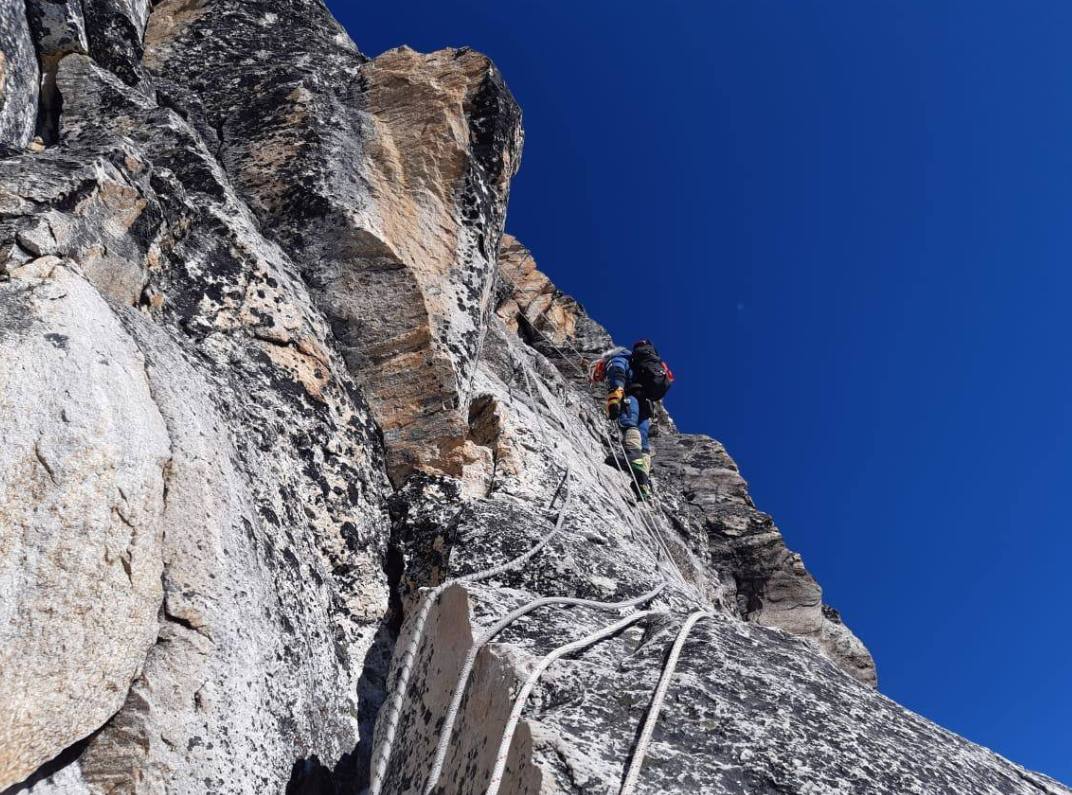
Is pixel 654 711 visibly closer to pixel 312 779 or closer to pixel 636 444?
pixel 312 779

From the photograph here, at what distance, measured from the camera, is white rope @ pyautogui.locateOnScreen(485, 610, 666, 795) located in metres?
3.00

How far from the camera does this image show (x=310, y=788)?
388cm

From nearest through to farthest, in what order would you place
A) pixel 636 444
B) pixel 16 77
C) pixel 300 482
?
pixel 300 482 → pixel 16 77 → pixel 636 444

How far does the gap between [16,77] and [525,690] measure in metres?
6.58

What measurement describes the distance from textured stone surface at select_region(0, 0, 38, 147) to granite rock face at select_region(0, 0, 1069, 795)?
5cm

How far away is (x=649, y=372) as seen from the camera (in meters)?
13.2

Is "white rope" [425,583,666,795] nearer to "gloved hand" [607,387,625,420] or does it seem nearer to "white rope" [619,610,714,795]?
"white rope" [619,610,714,795]

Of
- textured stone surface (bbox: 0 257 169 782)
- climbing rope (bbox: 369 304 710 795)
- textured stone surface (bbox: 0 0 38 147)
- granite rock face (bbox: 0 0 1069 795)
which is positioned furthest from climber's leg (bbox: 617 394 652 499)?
textured stone surface (bbox: 0 257 169 782)

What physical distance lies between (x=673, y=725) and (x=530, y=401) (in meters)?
7.18

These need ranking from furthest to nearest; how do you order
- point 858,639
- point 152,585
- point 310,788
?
point 858,639
point 310,788
point 152,585

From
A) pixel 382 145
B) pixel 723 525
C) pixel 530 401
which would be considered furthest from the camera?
pixel 723 525

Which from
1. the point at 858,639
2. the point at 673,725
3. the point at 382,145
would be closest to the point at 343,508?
the point at 673,725

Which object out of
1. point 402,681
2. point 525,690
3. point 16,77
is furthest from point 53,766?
point 16,77

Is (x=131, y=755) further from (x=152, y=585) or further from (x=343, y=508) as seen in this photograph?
(x=343, y=508)
